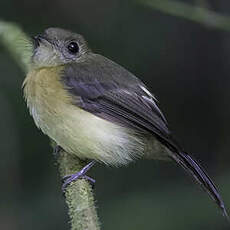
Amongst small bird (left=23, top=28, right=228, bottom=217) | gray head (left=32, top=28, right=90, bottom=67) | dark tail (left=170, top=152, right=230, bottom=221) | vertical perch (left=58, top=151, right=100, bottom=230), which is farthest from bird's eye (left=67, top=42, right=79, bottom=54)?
dark tail (left=170, top=152, right=230, bottom=221)

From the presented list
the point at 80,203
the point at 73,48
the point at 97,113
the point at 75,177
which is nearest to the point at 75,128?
the point at 97,113

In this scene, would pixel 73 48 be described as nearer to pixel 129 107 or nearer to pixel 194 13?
pixel 129 107

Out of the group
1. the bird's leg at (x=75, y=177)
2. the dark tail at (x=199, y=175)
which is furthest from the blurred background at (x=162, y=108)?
the bird's leg at (x=75, y=177)

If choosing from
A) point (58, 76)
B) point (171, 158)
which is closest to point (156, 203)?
point (171, 158)

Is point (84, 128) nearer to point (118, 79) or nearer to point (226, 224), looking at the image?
point (118, 79)

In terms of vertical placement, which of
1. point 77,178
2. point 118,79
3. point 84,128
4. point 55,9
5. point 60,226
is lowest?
point 60,226

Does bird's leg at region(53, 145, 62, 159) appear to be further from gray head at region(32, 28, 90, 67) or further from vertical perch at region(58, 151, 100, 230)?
gray head at region(32, 28, 90, 67)

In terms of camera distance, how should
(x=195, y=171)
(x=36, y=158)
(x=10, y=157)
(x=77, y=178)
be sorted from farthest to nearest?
(x=36, y=158) < (x=10, y=157) < (x=195, y=171) < (x=77, y=178)

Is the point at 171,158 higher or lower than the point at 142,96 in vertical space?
lower
